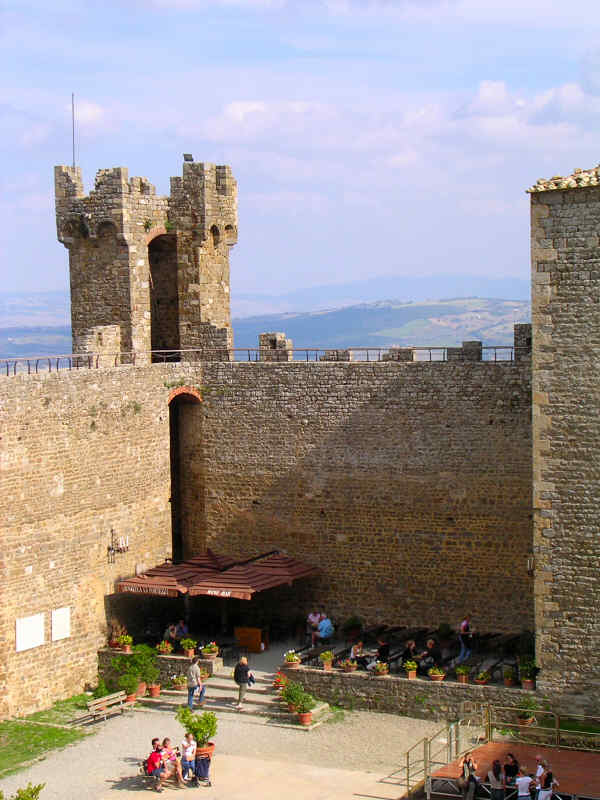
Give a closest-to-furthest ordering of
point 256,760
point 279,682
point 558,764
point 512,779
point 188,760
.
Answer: point 512,779
point 558,764
point 188,760
point 256,760
point 279,682

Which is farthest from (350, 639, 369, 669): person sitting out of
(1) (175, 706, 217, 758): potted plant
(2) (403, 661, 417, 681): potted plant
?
(1) (175, 706, 217, 758): potted plant

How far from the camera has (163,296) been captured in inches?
1222

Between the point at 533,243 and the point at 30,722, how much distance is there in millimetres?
12701

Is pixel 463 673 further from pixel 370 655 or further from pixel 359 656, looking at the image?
pixel 359 656

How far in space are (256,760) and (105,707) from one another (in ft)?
14.0

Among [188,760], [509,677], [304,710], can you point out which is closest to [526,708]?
[509,677]

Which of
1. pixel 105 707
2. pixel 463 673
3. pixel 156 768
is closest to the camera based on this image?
pixel 156 768

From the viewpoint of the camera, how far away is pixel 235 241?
3105 centimetres

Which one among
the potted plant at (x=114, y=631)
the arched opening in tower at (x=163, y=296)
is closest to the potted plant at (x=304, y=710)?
the potted plant at (x=114, y=631)

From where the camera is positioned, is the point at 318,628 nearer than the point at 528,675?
No

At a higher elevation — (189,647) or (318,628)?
(318,628)

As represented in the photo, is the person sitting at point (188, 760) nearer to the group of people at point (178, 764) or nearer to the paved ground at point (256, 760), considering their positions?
the group of people at point (178, 764)

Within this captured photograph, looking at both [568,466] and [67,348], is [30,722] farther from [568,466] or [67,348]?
[67,348]

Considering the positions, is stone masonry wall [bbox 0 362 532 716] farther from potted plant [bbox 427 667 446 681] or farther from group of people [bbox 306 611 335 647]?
potted plant [bbox 427 667 446 681]
